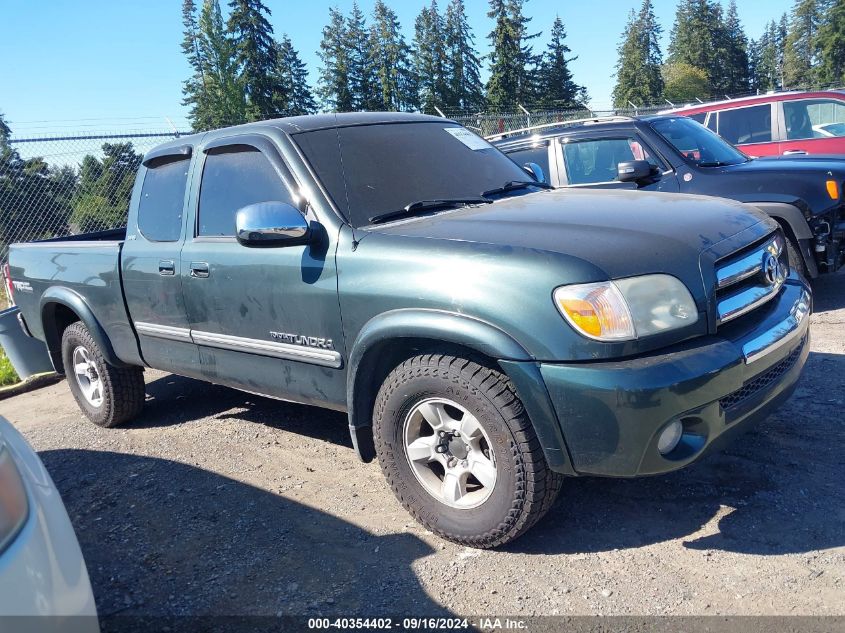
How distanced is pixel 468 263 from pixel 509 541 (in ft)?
3.84

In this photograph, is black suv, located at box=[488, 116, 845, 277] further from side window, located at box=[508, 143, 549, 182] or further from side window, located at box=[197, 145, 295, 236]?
side window, located at box=[197, 145, 295, 236]

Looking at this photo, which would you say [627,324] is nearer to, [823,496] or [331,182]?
[823,496]

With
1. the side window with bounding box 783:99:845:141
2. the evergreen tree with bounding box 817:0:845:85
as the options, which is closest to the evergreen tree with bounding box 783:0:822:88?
the evergreen tree with bounding box 817:0:845:85

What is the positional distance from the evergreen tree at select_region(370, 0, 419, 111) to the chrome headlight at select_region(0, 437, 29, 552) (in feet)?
215

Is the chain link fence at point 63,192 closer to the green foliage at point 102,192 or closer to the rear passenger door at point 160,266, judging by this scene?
the green foliage at point 102,192

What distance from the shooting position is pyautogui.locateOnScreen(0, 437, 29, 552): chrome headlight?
5.42ft

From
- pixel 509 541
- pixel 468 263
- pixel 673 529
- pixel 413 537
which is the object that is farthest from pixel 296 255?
pixel 673 529

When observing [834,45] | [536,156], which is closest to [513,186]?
[536,156]

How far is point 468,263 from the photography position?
9.26 ft

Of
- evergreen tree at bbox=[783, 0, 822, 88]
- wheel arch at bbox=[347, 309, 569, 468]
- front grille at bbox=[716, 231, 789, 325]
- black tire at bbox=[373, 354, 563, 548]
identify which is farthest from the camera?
evergreen tree at bbox=[783, 0, 822, 88]

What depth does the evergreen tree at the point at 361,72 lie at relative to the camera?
6512 cm

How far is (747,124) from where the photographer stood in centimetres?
1016

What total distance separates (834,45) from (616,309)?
77.7 meters

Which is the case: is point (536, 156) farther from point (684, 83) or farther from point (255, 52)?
point (684, 83)
